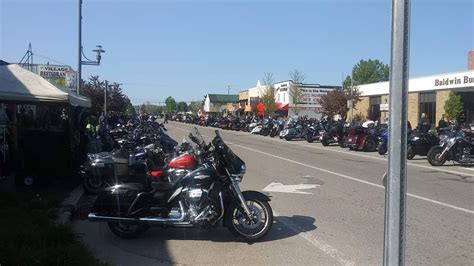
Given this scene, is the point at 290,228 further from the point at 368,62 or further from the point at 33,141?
the point at 368,62

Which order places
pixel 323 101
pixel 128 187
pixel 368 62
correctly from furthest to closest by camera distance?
pixel 368 62
pixel 323 101
pixel 128 187

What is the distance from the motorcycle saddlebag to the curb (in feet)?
2.12

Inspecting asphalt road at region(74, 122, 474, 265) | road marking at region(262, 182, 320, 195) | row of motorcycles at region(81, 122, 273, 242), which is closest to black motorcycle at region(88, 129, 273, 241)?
row of motorcycles at region(81, 122, 273, 242)

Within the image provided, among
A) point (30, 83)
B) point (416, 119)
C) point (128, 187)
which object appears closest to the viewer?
point (128, 187)

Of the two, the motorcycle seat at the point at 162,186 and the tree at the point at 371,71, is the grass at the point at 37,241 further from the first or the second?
the tree at the point at 371,71

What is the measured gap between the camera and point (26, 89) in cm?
947

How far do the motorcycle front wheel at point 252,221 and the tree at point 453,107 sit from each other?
33.8 m

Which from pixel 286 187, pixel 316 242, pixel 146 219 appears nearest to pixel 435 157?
pixel 286 187

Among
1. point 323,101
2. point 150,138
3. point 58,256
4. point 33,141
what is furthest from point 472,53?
point 58,256

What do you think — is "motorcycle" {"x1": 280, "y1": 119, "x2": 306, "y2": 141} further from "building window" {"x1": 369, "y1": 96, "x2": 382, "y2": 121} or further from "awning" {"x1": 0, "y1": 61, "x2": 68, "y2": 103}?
"awning" {"x1": 0, "y1": 61, "x2": 68, "y2": 103}

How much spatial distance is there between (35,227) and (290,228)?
3495 mm

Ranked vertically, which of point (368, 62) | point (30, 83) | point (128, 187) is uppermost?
point (368, 62)

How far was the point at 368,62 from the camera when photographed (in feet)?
397

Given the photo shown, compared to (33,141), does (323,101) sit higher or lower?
higher
